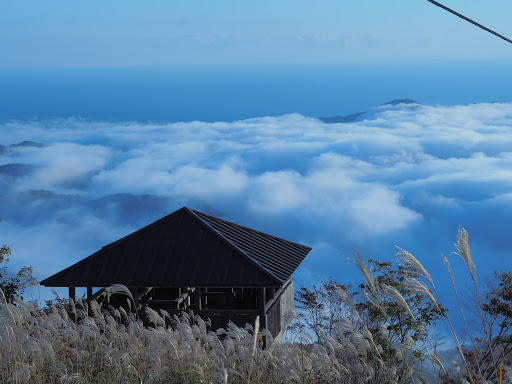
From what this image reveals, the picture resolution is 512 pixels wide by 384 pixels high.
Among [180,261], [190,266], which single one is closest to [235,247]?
[190,266]

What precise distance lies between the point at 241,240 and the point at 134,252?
2.84 metres

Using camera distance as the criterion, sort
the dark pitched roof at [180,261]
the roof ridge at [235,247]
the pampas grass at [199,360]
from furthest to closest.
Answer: the dark pitched roof at [180,261] → the roof ridge at [235,247] → the pampas grass at [199,360]

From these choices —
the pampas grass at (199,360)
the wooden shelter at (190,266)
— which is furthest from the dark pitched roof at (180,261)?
the pampas grass at (199,360)

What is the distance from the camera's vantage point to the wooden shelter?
49.3 feet

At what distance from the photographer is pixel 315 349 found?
20.0 feet

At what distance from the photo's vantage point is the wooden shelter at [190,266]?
15.0 meters

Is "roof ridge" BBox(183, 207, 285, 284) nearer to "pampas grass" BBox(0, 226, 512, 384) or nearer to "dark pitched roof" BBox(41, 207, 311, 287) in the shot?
"dark pitched roof" BBox(41, 207, 311, 287)

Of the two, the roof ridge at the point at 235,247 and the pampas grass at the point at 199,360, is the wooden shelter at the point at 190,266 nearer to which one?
the roof ridge at the point at 235,247

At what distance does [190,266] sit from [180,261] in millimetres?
322

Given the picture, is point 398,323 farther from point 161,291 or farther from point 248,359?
point 161,291

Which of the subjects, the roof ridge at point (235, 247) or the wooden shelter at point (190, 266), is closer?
the roof ridge at point (235, 247)

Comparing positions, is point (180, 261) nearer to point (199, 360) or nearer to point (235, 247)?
point (235, 247)

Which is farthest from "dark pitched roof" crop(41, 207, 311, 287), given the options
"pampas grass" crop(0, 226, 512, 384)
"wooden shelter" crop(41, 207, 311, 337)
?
"pampas grass" crop(0, 226, 512, 384)

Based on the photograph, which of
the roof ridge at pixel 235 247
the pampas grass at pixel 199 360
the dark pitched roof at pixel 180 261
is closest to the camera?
the pampas grass at pixel 199 360
